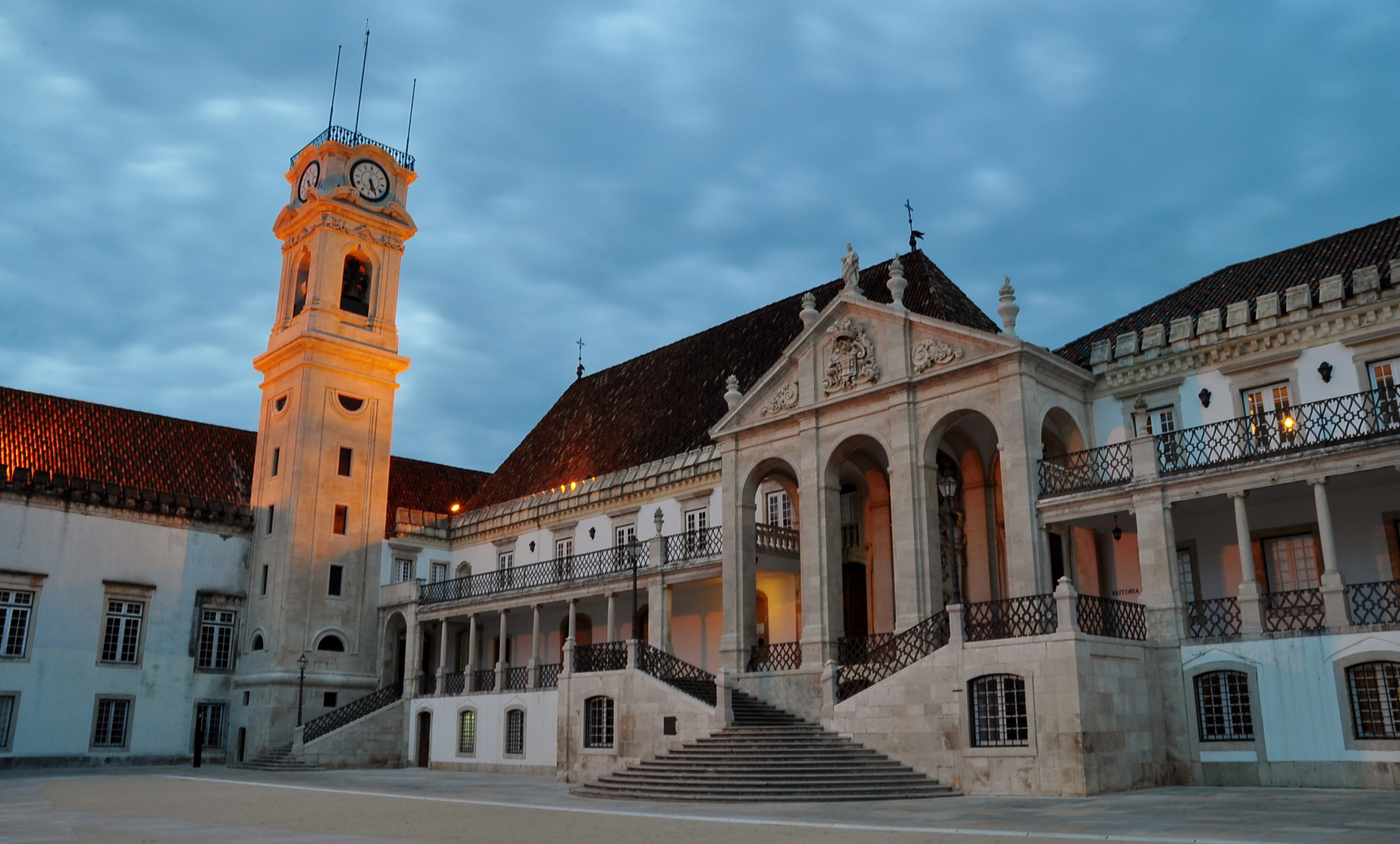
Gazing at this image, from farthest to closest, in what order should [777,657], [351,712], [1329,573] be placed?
[351,712] < [777,657] < [1329,573]

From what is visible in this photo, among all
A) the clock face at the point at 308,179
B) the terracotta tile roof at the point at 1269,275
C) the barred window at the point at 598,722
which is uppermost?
the clock face at the point at 308,179

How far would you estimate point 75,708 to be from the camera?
3216 cm

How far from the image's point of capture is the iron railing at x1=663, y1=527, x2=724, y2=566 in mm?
27281

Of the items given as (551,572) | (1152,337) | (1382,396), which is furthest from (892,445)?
(551,572)

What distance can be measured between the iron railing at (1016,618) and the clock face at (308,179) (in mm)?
29785

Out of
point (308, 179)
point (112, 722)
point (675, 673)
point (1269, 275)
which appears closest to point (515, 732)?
A: point (675, 673)

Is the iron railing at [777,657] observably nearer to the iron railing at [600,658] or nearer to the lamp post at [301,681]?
the iron railing at [600,658]

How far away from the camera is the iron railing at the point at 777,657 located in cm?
2344

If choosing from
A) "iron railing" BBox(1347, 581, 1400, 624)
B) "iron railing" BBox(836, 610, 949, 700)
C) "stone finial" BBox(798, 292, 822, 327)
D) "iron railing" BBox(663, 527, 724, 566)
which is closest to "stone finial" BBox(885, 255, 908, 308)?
"stone finial" BBox(798, 292, 822, 327)

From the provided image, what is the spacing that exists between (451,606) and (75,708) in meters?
11.3

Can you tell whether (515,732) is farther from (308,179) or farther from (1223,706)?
(308,179)

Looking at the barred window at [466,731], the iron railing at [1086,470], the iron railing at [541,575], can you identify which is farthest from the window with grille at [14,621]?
the iron railing at [1086,470]

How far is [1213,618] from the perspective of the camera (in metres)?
19.3

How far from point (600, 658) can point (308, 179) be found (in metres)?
23.7
